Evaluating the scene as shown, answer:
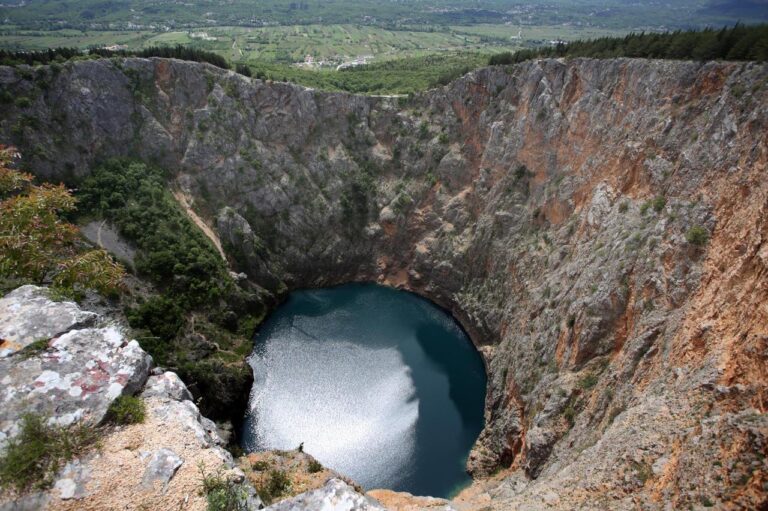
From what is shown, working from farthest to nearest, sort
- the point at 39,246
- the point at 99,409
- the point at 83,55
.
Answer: the point at 83,55 < the point at 39,246 < the point at 99,409

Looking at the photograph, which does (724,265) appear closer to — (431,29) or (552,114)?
(552,114)

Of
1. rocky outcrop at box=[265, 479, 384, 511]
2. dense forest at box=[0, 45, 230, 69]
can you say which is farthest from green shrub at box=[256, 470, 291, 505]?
dense forest at box=[0, 45, 230, 69]

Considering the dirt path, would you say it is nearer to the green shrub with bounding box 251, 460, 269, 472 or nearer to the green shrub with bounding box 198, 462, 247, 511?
the green shrub with bounding box 251, 460, 269, 472

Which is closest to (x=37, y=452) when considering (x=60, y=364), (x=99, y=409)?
(x=99, y=409)

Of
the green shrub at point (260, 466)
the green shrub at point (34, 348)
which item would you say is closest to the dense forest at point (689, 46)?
the green shrub at point (260, 466)

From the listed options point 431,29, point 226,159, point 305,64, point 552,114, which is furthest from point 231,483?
point 431,29

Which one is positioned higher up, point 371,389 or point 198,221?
point 198,221

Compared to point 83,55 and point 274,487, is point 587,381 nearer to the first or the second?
point 274,487
